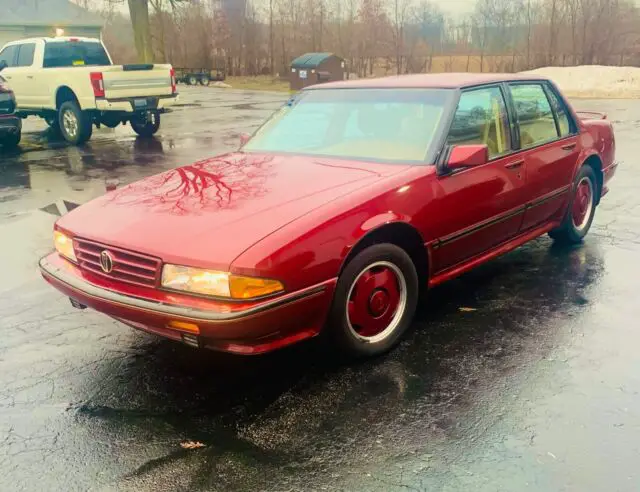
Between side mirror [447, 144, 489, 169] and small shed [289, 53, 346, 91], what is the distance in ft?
84.6

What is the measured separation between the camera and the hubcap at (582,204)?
539cm

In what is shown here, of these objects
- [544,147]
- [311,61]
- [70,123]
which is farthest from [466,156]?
[311,61]

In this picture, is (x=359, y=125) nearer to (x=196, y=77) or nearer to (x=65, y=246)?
(x=65, y=246)

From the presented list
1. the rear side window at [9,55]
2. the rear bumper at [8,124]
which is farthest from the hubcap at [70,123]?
the rear side window at [9,55]

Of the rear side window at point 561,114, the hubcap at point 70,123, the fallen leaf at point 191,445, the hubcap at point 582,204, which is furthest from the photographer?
the hubcap at point 70,123

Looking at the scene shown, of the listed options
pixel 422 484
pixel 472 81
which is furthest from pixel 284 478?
pixel 472 81

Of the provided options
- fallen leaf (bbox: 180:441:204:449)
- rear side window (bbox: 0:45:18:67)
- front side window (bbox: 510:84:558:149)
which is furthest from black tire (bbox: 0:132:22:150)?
fallen leaf (bbox: 180:441:204:449)

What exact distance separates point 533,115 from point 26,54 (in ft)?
41.2

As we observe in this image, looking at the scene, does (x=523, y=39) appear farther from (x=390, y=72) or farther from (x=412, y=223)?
(x=412, y=223)

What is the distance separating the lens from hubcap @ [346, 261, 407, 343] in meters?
3.35

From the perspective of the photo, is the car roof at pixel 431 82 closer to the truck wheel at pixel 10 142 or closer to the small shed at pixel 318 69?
the truck wheel at pixel 10 142

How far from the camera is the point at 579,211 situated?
18.0 feet

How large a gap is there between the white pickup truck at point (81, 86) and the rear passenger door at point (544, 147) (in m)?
9.01

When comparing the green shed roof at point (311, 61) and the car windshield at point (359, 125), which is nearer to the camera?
the car windshield at point (359, 125)
